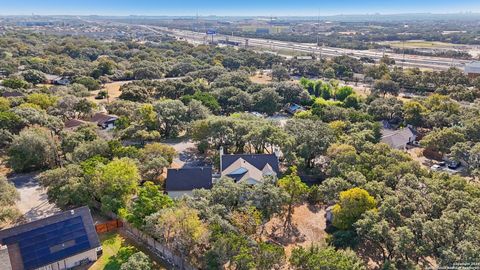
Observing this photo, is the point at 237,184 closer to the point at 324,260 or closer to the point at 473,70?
the point at 324,260

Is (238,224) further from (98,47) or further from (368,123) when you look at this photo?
(98,47)

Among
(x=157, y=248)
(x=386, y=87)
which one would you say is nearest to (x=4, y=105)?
(x=157, y=248)

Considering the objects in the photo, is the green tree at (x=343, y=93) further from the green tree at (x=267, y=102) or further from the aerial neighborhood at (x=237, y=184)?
the green tree at (x=267, y=102)

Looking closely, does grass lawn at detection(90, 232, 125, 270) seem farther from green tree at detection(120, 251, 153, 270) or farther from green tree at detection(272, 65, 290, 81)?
green tree at detection(272, 65, 290, 81)

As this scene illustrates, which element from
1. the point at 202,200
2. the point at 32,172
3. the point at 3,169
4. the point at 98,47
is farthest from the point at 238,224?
the point at 98,47

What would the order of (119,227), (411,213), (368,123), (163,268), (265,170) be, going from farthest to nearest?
(368,123) < (265,170) < (119,227) < (411,213) < (163,268)

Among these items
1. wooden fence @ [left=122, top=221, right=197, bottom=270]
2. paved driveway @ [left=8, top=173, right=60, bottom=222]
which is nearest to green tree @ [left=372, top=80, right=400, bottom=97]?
wooden fence @ [left=122, top=221, right=197, bottom=270]

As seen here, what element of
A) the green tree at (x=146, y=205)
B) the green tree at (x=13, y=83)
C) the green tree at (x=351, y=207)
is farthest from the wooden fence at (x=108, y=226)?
the green tree at (x=13, y=83)
